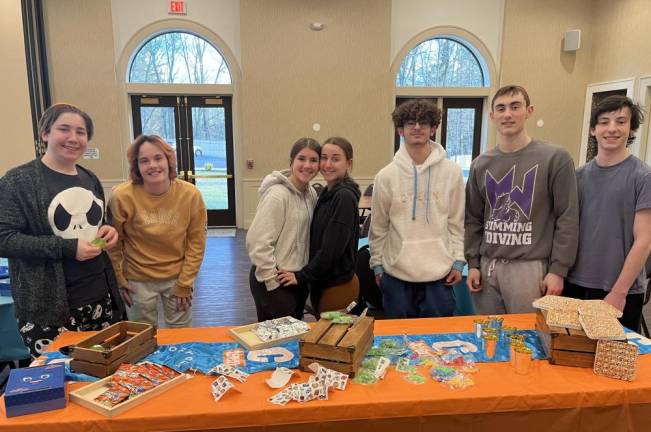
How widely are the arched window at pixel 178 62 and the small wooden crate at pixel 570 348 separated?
6782 millimetres

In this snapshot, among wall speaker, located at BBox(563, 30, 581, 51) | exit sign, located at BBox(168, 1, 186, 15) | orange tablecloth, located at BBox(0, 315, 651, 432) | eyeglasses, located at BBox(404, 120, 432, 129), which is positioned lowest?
orange tablecloth, located at BBox(0, 315, 651, 432)

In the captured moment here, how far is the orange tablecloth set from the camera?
119cm

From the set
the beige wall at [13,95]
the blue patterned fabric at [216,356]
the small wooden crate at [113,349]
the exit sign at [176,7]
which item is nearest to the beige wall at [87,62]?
the exit sign at [176,7]

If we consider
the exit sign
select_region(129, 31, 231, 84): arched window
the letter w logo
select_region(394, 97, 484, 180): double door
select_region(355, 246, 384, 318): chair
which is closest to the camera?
the letter w logo

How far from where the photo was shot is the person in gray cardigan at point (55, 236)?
1624 mm

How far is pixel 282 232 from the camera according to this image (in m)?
2.08

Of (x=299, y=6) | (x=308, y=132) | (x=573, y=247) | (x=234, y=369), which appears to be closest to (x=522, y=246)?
(x=573, y=247)

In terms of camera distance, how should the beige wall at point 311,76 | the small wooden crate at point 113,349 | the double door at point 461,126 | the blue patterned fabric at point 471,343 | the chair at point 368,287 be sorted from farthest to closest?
the double door at point 461,126
the beige wall at point 311,76
the chair at point 368,287
the blue patterned fabric at point 471,343
the small wooden crate at point 113,349

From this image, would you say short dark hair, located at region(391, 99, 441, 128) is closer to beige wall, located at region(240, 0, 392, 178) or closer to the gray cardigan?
the gray cardigan

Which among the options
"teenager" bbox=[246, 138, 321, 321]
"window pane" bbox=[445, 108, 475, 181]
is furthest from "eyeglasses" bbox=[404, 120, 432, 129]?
"window pane" bbox=[445, 108, 475, 181]

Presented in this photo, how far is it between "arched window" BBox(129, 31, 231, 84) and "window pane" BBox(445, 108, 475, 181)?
4.03 meters

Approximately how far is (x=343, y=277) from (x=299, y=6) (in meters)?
6.04

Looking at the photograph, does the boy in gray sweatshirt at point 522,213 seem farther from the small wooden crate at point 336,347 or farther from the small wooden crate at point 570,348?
the small wooden crate at point 336,347

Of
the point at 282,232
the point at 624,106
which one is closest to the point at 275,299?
the point at 282,232
